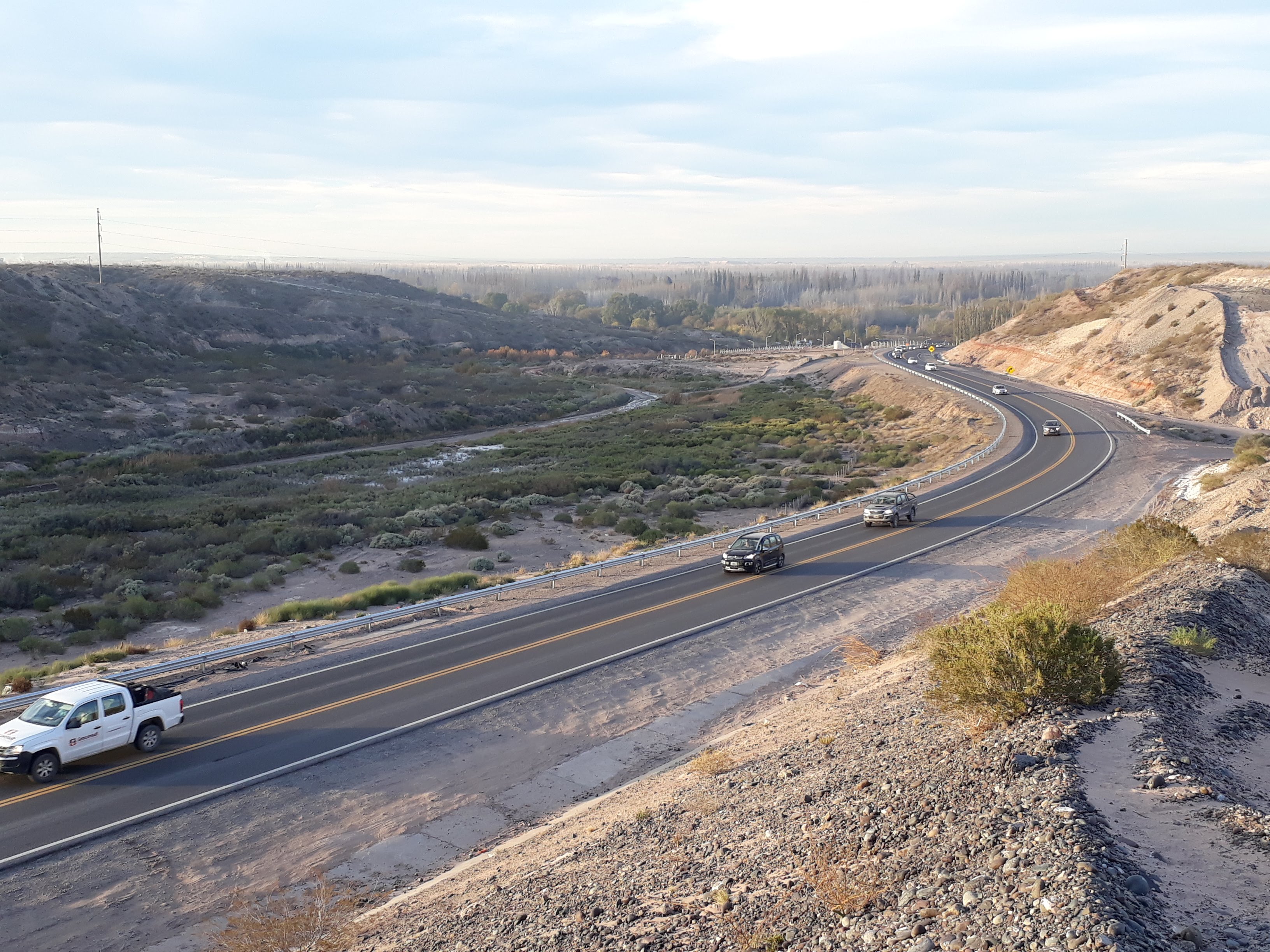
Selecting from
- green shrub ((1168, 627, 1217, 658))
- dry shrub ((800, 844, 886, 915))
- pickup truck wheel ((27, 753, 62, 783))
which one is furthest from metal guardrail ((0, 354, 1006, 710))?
green shrub ((1168, 627, 1217, 658))

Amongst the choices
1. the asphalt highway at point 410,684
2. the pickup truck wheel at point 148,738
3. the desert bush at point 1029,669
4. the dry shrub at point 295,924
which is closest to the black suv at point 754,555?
the asphalt highway at point 410,684

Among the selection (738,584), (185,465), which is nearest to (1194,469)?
(738,584)

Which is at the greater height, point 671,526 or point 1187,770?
point 1187,770

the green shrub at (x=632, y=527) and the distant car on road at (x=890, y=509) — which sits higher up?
the distant car on road at (x=890, y=509)

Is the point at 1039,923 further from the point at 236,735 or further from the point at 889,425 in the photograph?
the point at 889,425

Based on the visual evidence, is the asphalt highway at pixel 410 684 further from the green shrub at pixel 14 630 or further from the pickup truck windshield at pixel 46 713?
the green shrub at pixel 14 630

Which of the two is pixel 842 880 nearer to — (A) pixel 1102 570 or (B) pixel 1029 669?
(B) pixel 1029 669
